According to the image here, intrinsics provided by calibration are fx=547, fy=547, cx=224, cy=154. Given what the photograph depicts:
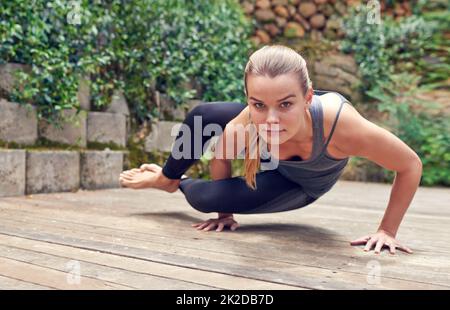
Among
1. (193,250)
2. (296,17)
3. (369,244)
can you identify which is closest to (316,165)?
(369,244)

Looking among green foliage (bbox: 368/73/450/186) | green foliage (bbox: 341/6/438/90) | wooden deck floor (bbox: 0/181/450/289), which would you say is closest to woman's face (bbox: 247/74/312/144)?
wooden deck floor (bbox: 0/181/450/289)

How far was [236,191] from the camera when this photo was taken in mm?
2297

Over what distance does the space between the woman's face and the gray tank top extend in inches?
7.4

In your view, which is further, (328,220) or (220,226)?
(328,220)

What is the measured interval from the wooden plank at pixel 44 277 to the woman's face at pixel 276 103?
0.71 m

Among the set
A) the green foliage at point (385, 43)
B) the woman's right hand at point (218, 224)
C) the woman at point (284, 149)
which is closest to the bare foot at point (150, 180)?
the woman at point (284, 149)

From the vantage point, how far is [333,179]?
226cm

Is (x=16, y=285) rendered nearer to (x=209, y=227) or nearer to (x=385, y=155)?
(x=209, y=227)

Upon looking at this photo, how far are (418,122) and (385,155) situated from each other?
13.4 feet

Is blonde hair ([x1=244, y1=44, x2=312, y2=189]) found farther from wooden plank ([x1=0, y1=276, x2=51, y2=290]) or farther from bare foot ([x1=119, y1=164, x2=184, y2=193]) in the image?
bare foot ([x1=119, y1=164, x2=184, y2=193])

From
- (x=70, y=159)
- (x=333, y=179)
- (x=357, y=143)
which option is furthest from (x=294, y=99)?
(x=70, y=159)
